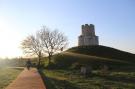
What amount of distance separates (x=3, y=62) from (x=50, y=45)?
77.5ft

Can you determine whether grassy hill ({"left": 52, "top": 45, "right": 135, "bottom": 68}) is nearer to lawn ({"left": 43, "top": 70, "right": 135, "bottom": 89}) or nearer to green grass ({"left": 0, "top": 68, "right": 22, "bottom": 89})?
green grass ({"left": 0, "top": 68, "right": 22, "bottom": 89})

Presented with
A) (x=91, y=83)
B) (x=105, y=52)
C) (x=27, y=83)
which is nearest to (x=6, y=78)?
(x=27, y=83)

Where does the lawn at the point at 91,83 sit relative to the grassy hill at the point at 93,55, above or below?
below

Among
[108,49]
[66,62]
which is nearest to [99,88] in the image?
[66,62]

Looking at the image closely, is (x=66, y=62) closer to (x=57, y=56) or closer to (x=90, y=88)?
(x=57, y=56)

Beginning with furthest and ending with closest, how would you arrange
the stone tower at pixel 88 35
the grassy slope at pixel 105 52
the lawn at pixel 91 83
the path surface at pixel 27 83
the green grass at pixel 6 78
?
1. the stone tower at pixel 88 35
2. the grassy slope at pixel 105 52
3. the green grass at pixel 6 78
4. the lawn at pixel 91 83
5. the path surface at pixel 27 83

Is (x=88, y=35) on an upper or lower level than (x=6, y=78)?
A: upper

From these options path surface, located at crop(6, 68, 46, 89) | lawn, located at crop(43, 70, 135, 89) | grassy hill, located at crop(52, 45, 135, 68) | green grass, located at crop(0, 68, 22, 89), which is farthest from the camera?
grassy hill, located at crop(52, 45, 135, 68)

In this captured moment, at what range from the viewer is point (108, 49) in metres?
95.0

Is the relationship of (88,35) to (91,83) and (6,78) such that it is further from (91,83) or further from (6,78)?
(91,83)

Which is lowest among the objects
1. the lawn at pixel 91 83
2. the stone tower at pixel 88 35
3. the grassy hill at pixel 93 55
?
the lawn at pixel 91 83

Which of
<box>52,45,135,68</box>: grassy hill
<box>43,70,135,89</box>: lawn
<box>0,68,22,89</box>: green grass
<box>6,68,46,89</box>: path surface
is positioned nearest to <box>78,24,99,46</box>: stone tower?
<box>52,45,135,68</box>: grassy hill

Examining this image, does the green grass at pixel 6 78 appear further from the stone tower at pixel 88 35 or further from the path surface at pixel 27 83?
the stone tower at pixel 88 35

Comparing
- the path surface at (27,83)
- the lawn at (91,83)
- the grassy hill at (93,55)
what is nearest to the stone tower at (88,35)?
the grassy hill at (93,55)
